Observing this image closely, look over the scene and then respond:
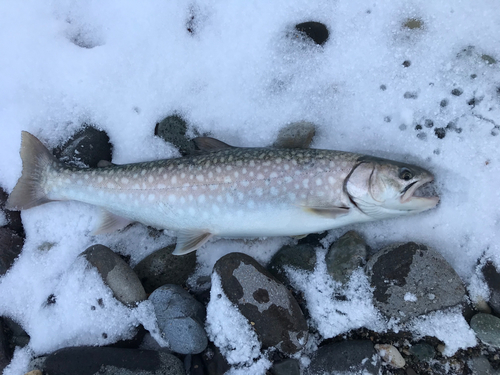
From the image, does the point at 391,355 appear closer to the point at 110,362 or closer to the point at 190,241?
the point at 190,241

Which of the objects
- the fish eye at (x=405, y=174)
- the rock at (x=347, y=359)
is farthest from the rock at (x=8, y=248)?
the fish eye at (x=405, y=174)

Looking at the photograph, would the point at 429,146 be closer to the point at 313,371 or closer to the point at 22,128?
the point at 313,371

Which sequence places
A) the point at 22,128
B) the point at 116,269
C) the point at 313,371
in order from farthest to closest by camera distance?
the point at 22,128 < the point at 116,269 < the point at 313,371

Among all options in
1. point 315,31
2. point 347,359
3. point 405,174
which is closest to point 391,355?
point 347,359

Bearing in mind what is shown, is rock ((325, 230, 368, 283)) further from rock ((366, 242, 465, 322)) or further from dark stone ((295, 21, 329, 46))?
dark stone ((295, 21, 329, 46))

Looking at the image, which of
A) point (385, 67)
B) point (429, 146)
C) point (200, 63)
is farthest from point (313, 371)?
point (200, 63)

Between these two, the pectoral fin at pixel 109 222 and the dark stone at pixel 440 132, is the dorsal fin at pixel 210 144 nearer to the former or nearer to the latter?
the pectoral fin at pixel 109 222
